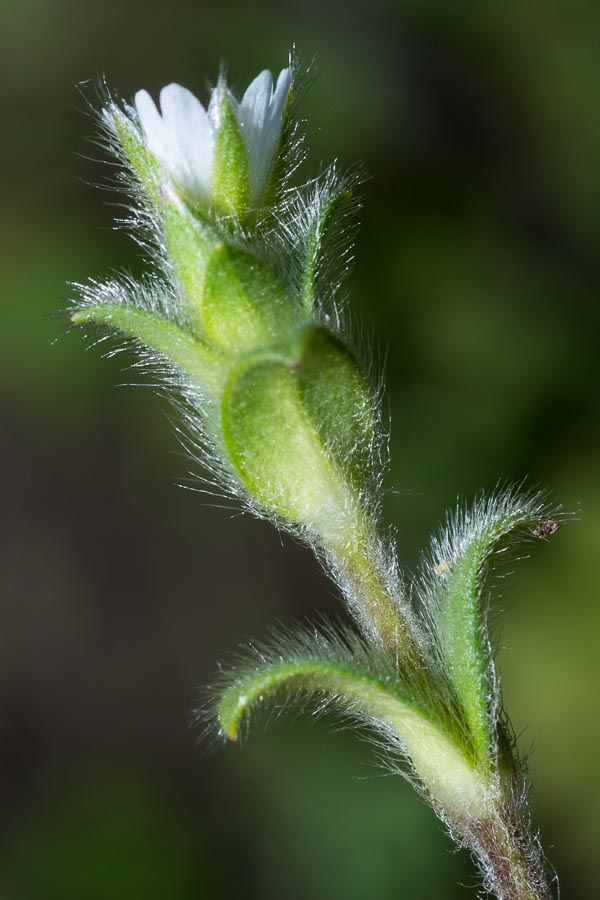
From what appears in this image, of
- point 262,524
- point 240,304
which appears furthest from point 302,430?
point 262,524

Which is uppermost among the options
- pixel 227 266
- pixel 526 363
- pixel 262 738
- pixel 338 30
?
pixel 338 30

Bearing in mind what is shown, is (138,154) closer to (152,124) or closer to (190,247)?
(152,124)

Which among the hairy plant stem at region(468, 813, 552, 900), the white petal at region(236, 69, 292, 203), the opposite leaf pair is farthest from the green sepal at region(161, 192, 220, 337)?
the hairy plant stem at region(468, 813, 552, 900)

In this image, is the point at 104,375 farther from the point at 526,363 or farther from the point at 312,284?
the point at 312,284

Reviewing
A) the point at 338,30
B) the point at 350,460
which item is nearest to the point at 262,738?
the point at 350,460

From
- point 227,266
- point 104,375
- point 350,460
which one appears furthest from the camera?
point 104,375

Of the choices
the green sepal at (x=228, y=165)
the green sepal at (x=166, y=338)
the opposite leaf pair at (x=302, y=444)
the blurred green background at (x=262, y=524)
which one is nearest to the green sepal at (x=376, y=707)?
the opposite leaf pair at (x=302, y=444)

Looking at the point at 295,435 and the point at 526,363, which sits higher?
the point at 526,363
